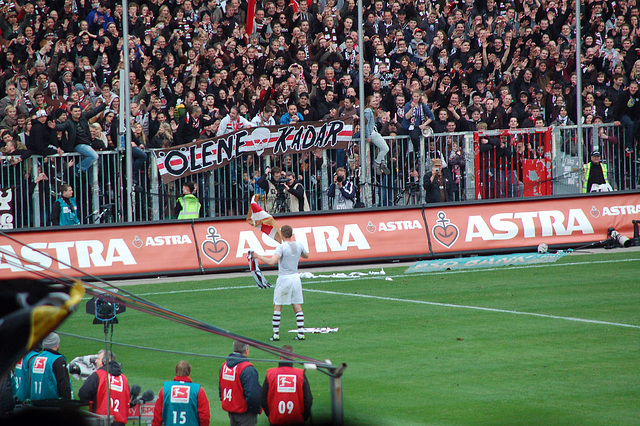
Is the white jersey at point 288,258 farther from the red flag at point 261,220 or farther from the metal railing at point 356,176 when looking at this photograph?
the metal railing at point 356,176

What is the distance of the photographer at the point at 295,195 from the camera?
23.5m

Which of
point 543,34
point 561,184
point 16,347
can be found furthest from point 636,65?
point 16,347

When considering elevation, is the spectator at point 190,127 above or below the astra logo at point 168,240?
above

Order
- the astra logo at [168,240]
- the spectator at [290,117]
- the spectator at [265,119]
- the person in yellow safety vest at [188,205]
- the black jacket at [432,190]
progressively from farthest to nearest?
1. the black jacket at [432,190]
2. the spectator at [290,117]
3. the spectator at [265,119]
4. the person in yellow safety vest at [188,205]
5. the astra logo at [168,240]

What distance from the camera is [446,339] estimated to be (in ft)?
48.0

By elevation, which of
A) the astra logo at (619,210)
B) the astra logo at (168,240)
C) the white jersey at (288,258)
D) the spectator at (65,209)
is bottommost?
the white jersey at (288,258)

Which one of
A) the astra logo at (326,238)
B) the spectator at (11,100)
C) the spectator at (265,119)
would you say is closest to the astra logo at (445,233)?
→ the astra logo at (326,238)

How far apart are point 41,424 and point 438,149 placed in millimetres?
23101

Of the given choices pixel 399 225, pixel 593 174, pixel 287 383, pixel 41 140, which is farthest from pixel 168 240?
pixel 287 383

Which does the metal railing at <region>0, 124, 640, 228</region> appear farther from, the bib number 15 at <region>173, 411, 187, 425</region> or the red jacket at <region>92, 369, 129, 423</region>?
the bib number 15 at <region>173, 411, 187, 425</region>

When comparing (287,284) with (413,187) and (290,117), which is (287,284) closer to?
(290,117)

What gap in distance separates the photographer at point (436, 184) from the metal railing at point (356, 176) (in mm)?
192

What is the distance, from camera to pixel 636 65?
27531 millimetres

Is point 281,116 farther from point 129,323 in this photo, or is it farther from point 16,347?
point 16,347
